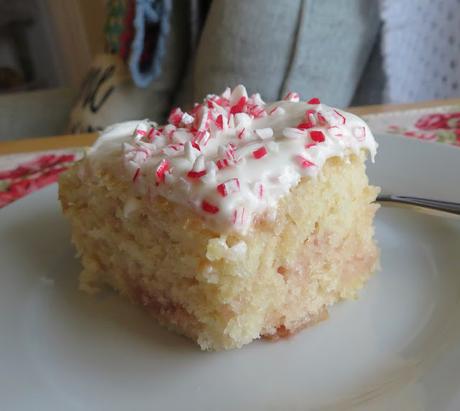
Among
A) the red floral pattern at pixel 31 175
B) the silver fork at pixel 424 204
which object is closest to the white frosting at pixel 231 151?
the silver fork at pixel 424 204

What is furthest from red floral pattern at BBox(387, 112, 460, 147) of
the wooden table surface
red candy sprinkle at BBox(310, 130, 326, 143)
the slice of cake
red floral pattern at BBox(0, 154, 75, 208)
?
red floral pattern at BBox(0, 154, 75, 208)

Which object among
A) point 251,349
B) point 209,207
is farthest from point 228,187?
point 251,349

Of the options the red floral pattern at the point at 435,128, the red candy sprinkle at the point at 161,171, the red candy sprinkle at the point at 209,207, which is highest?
the red candy sprinkle at the point at 161,171

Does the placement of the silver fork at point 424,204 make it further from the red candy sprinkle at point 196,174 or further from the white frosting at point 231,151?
the red candy sprinkle at point 196,174

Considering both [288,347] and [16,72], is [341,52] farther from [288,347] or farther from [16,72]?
[16,72]

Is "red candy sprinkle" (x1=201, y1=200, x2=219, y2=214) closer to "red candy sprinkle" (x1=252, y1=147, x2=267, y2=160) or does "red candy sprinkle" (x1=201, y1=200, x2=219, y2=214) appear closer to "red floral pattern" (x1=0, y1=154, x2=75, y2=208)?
"red candy sprinkle" (x1=252, y1=147, x2=267, y2=160)

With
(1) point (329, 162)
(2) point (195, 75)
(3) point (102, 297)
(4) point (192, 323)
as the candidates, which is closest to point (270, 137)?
(1) point (329, 162)
